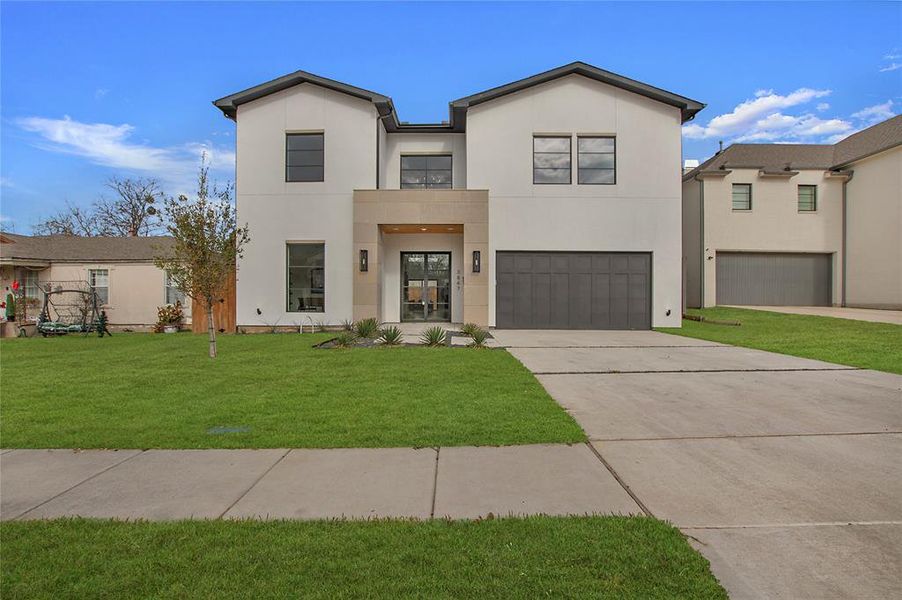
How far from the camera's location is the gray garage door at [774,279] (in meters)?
24.5

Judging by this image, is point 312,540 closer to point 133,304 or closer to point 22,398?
point 22,398

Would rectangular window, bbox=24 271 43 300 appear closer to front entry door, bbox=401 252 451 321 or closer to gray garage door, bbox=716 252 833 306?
front entry door, bbox=401 252 451 321

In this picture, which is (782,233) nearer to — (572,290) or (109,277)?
(572,290)

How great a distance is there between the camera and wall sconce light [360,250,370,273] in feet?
52.7

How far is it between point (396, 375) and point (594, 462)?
4466 millimetres

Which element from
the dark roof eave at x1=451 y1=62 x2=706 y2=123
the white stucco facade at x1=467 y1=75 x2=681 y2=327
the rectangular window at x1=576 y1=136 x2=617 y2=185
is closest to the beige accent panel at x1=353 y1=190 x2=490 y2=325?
the white stucco facade at x1=467 y1=75 x2=681 y2=327

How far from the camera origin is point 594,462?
430 cm

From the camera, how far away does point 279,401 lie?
21.1ft

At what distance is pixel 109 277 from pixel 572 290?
17419 millimetres

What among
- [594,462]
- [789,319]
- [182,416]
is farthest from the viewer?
[789,319]

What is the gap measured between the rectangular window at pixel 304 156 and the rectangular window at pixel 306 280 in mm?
2435

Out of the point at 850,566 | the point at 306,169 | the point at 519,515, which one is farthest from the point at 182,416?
the point at 306,169

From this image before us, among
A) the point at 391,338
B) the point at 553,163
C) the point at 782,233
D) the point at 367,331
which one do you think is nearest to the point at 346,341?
the point at 391,338

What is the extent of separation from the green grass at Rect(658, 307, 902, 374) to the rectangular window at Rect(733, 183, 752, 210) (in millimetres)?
7112
